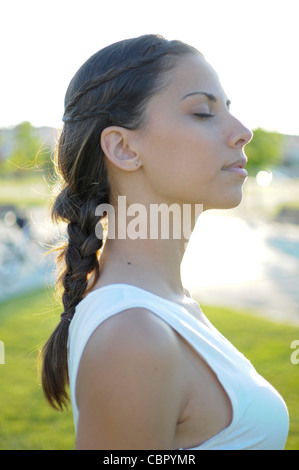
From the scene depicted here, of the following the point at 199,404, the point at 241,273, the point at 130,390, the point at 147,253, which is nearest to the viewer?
the point at 130,390

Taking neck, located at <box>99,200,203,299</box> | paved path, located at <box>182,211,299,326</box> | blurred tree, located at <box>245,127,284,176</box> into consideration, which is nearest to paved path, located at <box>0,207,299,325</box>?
paved path, located at <box>182,211,299,326</box>

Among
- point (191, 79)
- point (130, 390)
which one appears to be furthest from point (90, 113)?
point (130, 390)

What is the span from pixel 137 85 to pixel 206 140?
0.97 feet

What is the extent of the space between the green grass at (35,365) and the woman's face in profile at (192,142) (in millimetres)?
1209

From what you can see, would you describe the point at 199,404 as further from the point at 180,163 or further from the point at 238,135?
the point at 238,135

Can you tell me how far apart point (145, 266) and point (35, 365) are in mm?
4026

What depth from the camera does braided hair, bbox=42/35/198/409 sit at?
1.71m

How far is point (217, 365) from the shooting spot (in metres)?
1.50

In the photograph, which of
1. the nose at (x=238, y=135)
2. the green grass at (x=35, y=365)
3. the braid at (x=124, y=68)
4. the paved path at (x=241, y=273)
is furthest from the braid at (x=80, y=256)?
the paved path at (x=241, y=273)

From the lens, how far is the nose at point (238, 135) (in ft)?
5.55

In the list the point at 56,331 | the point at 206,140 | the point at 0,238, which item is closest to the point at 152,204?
the point at 206,140

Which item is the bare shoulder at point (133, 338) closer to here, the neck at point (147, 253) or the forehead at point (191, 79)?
the neck at point (147, 253)

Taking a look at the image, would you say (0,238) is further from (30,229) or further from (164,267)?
(164,267)

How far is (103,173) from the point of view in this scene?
1.84m
